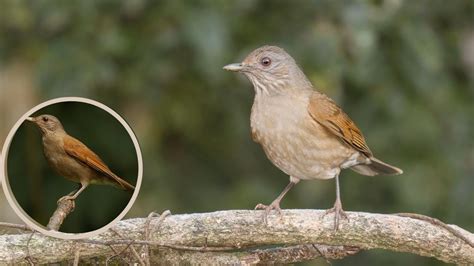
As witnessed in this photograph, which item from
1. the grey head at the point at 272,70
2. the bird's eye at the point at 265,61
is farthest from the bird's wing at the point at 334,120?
the bird's eye at the point at 265,61

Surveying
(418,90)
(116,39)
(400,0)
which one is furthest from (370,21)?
(116,39)

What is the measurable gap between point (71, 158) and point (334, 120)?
1.60 metres

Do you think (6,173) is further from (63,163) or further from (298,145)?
(298,145)

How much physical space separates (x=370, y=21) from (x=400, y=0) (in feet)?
1.07

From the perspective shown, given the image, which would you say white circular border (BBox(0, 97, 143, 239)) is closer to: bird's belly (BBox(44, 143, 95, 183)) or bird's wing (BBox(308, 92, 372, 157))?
bird's belly (BBox(44, 143, 95, 183))

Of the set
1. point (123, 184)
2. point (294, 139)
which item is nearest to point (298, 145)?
point (294, 139)

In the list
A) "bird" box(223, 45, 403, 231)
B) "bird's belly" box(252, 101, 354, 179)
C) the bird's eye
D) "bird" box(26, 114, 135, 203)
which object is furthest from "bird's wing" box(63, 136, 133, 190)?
the bird's eye

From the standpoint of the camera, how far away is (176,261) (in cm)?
392

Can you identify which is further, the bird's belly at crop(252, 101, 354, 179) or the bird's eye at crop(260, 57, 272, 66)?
the bird's eye at crop(260, 57, 272, 66)

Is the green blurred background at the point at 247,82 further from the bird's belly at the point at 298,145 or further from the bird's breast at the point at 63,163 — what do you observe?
the bird's breast at the point at 63,163

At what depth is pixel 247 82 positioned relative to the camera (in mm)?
7348

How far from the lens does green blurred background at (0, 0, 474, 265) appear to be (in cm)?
682

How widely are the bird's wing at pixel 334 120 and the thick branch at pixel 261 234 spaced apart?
584 millimetres

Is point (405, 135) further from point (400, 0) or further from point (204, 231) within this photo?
point (204, 231)
